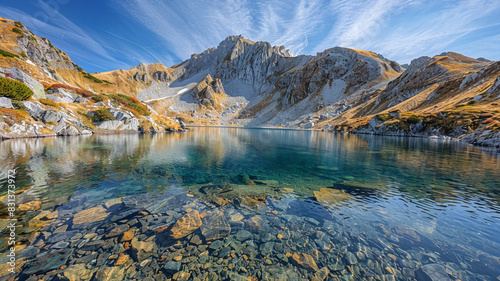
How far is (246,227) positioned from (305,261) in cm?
318

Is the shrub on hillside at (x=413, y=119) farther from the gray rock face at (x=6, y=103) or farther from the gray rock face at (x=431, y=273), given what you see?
the gray rock face at (x=6, y=103)

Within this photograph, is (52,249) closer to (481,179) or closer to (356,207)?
(356,207)

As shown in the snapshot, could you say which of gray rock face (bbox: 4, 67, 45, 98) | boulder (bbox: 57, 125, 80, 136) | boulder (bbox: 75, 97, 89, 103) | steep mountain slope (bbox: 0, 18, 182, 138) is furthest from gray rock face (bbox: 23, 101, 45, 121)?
boulder (bbox: 75, 97, 89, 103)

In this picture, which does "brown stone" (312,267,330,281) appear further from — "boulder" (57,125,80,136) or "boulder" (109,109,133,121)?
"boulder" (109,109,133,121)

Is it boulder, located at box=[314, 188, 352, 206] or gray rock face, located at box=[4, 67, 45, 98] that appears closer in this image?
boulder, located at box=[314, 188, 352, 206]

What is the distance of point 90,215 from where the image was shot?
32.0 ft

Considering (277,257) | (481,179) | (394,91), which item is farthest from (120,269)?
(394,91)

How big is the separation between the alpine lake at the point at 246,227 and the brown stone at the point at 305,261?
4 cm

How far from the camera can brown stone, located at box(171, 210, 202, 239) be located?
8373mm

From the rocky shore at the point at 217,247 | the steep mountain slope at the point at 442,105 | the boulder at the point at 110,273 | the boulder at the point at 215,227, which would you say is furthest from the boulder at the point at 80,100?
the steep mountain slope at the point at 442,105

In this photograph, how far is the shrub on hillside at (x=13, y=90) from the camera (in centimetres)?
3953

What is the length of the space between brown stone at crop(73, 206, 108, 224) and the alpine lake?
105 mm

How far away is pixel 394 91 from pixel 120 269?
165 m

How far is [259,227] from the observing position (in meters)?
9.25
